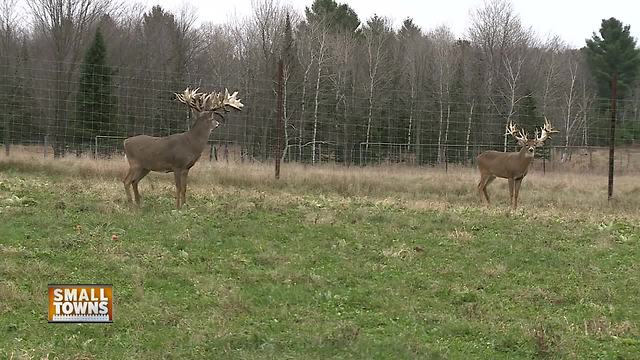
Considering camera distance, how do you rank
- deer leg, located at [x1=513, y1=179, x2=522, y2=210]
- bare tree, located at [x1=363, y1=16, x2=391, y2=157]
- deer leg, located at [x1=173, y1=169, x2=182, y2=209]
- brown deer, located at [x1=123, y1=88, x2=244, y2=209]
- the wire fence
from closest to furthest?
deer leg, located at [x1=173, y1=169, x2=182, y2=209] < brown deer, located at [x1=123, y1=88, x2=244, y2=209] < deer leg, located at [x1=513, y1=179, x2=522, y2=210] < the wire fence < bare tree, located at [x1=363, y1=16, x2=391, y2=157]

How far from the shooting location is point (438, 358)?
488 cm

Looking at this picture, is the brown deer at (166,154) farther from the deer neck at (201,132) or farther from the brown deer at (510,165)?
the brown deer at (510,165)

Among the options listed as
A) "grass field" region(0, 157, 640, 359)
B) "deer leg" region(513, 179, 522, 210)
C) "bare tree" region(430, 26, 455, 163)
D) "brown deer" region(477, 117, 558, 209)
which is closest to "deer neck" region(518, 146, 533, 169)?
"brown deer" region(477, 117, 558, 209)

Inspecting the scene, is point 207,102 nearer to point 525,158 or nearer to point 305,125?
point 525,158

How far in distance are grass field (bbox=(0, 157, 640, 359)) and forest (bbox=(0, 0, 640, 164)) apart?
18.5 m

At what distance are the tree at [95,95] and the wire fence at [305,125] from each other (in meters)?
0.15

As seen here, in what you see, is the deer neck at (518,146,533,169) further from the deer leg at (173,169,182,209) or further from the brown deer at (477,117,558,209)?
the deer leg at (173,169,182,209)

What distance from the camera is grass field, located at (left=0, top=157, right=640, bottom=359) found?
5062 millimetres

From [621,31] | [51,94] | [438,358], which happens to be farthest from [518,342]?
[621,31]

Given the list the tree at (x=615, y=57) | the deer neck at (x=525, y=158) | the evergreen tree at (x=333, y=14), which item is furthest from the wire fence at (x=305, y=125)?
the deer neck at (x=525, y=158)

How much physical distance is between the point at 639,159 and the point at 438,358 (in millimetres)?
35612

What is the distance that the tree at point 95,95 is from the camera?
2600 cm

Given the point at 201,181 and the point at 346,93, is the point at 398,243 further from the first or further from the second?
the point at 346,93

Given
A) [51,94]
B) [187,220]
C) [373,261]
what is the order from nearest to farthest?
[373,261], [187,220], [51,94]
